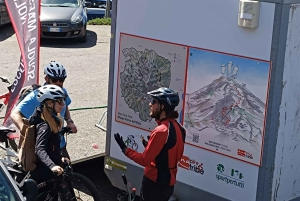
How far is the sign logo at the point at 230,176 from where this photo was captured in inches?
246

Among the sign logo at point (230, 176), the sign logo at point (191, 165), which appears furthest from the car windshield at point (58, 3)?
the sign logo at point (230, 176)

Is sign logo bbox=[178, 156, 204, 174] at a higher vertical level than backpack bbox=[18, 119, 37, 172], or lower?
lower

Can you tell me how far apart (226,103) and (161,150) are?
967 millimetres

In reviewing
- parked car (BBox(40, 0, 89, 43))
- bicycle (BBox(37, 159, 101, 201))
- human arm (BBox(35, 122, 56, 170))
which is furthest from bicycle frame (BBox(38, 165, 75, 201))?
parked car (BBox(40, 0, 89, 43))

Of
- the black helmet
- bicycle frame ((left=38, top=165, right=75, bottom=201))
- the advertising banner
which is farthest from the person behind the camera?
the advertising banner

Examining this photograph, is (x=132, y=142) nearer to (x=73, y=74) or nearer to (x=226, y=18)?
(x=226, y=18)

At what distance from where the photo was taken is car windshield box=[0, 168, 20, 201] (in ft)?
15.9

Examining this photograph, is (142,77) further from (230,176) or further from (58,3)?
(58,3)

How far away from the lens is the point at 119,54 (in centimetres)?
713

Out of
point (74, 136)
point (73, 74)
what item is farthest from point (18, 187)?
point (73, 74)

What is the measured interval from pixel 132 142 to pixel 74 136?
10.7 ft

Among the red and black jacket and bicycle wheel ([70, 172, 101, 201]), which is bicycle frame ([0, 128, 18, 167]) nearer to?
bicycle wheel ([70, 172, 101, 201])

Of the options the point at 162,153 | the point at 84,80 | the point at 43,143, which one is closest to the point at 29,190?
the point at 43,143

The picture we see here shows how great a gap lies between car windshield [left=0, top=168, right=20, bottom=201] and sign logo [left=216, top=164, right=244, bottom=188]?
232 cm
